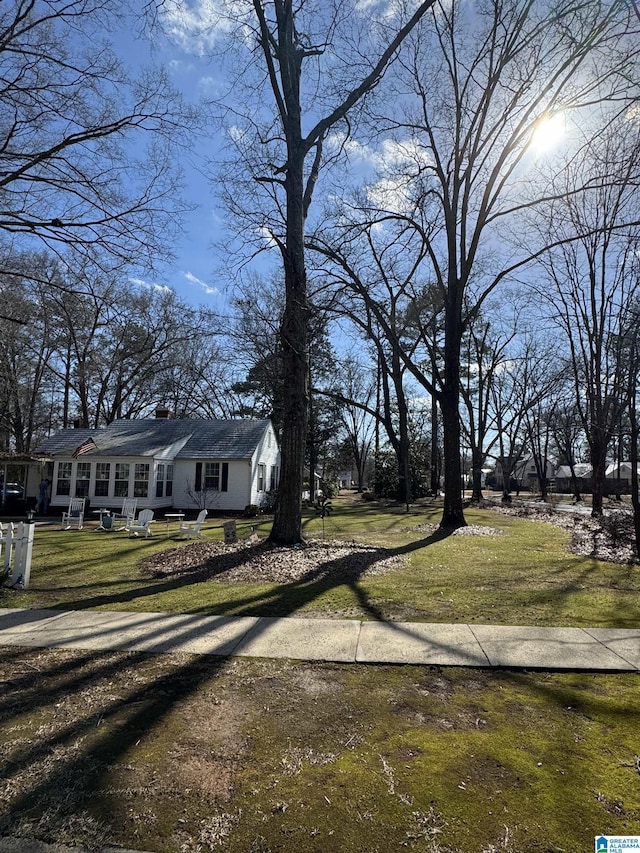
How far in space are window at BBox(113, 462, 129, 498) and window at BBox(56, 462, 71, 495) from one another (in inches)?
99.4

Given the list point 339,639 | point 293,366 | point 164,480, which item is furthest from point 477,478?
point 339,639

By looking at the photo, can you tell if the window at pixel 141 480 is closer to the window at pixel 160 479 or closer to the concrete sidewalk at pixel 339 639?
the window at pixel 160 479

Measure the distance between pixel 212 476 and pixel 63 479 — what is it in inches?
285

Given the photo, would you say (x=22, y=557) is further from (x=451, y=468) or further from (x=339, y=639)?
(x=451, y=468)

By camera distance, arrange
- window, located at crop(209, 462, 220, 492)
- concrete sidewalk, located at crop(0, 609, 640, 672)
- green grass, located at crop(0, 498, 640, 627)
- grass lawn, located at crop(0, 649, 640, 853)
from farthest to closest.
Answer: window, located at crop(209, 462, 220, 492)
green grass, located at crop(0, 498, 640, 627)
concrete sidewalk, located at crop(0, 609, 640, 672)
grass lawn, located at crop(0, 649, 640, 853)

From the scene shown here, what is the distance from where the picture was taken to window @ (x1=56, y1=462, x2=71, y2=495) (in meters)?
24.8

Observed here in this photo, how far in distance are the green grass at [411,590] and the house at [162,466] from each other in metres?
11.8

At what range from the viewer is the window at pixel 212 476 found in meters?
25.4

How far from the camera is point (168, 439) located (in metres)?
26.0

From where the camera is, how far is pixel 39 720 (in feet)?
11.8

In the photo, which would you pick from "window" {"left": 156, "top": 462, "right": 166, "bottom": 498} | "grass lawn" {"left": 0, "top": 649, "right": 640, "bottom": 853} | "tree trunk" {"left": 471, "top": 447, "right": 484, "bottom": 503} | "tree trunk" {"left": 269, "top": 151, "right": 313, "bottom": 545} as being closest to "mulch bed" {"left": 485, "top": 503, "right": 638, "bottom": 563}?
"tree trunk" {"left": 269, "top": 151, "right": 313, "bottom": 545}

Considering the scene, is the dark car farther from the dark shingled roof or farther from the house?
the house

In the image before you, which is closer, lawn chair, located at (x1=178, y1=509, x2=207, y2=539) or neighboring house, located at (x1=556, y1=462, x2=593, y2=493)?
lawn chair, located at (x1=178, y1=509, x2=207, y2=539)

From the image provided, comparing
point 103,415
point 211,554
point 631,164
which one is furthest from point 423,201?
point 103,415
